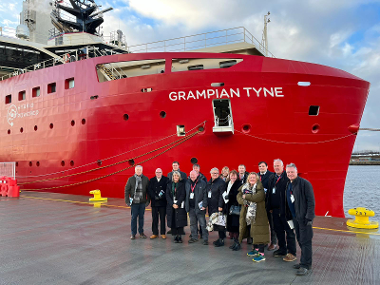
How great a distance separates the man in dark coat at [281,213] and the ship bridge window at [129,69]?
8.00 metres

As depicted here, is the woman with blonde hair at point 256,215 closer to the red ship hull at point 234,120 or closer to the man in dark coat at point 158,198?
the man in dark coat at point 158,198

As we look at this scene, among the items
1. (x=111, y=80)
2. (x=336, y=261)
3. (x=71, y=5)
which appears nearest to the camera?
(x=336, y=261)

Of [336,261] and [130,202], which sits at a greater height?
[130,202]

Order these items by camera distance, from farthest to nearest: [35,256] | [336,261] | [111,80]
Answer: [111,80]
[35,256]
[336,261]

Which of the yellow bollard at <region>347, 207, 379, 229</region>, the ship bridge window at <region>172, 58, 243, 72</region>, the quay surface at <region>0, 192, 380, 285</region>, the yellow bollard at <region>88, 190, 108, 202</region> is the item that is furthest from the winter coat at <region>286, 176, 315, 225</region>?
the yellow bollard at <region>88, 190, 108, 202</region>

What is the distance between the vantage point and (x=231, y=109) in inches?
382

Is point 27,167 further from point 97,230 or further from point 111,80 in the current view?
point 97,230

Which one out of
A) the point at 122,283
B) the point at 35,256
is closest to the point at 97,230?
the point at 35,256

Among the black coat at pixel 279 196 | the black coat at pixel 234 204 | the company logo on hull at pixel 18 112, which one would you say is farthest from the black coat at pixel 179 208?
the company logo on hull at pixel 18 112

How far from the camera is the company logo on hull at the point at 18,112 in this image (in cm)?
1420

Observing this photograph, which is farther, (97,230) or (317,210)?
(317,210)

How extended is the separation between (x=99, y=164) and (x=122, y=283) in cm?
832

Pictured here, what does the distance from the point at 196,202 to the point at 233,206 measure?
0.78 m

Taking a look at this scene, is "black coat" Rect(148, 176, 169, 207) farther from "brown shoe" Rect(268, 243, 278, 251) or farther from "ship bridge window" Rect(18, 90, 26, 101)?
"ship bridge window" Rect(18, 90, 26, 101)
